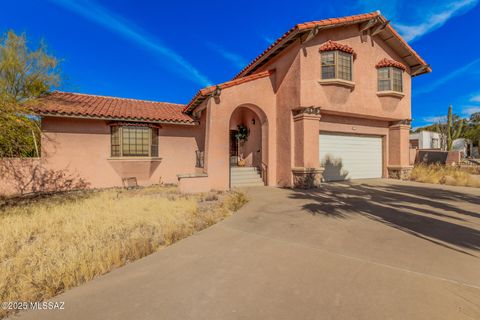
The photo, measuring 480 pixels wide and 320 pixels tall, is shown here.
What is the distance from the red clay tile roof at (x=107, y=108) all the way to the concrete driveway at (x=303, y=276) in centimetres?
849

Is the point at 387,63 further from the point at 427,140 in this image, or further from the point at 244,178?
the point at 427,140

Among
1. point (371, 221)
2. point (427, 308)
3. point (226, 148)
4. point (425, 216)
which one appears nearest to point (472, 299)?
point (427, 308)

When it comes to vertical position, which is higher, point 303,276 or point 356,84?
point 356,84

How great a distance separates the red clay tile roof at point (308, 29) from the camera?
941 cm

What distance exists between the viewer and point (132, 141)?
11.2m

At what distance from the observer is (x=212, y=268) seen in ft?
10.4

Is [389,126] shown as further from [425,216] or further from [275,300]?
[275,300]

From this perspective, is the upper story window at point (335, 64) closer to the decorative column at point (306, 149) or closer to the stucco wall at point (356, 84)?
the stucco wall at point (356, 84)

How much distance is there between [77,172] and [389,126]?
18.1 m

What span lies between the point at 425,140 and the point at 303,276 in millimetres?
43375

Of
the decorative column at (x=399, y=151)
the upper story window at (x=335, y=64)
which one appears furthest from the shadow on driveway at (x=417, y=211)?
the upper story window at (x=335, y=64)

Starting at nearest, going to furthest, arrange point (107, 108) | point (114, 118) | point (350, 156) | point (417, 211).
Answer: point (417, 211) → point (114, 118) → point (107, 108) → point (350, 156)

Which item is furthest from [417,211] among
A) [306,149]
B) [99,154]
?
[99,154]

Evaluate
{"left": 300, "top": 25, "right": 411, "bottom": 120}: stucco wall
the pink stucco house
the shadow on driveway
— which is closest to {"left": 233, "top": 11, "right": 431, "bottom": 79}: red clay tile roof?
the pink stucco house
